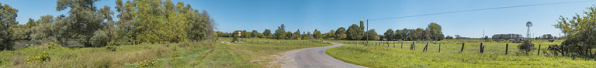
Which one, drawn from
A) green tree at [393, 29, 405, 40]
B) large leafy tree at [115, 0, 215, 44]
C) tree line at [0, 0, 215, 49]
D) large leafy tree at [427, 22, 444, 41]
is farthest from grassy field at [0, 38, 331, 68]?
large leafy tree at [427, 22, 444, 41]

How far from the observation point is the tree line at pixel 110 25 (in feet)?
106

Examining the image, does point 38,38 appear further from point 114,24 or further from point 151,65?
point 151,65

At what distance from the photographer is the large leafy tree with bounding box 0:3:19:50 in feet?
96.8

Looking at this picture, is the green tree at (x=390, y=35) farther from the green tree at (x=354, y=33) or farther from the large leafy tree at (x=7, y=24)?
the large leafy tree at (x=7, y=24)

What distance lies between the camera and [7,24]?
103 ft

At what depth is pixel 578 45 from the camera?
632 inches

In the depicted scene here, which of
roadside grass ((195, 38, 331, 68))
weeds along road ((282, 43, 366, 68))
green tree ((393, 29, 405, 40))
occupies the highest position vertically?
green tree ((393, 29, 405, 40))

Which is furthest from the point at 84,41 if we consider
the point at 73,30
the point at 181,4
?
the point at 181,4

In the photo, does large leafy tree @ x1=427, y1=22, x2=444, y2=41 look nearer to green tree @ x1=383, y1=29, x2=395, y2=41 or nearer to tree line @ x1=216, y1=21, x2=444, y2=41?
tree line @ x1=216, y1=21, x2=444, y2=41

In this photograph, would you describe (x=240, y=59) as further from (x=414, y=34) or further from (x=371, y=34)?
(x=414, y=34)

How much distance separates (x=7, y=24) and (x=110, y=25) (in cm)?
1017

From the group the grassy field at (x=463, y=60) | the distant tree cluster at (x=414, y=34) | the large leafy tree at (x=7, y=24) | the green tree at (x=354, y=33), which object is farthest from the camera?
the distant tree cluster at (x=414, y=34)

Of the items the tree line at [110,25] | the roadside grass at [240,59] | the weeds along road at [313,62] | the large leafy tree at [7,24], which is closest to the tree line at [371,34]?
the tree line at [110,25]

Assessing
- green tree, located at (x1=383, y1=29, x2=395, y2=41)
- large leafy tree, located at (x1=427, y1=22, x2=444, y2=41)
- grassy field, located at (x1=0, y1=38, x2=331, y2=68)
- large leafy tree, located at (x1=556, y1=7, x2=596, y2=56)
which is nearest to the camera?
grassy field, located at (x1=0, y1=38, x2=331, y2=68)
